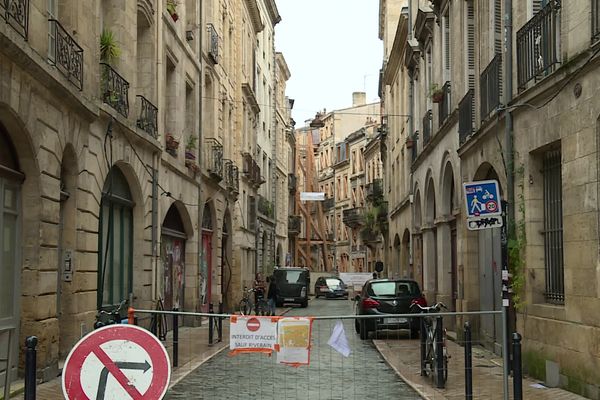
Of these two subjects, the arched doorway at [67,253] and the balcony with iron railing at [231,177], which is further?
the balcony with iron railing at [231,177]

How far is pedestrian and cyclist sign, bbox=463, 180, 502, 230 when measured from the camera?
9.15 metres

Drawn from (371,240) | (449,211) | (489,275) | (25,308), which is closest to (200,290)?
(449,211)

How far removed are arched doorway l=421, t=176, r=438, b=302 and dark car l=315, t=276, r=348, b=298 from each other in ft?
83.6

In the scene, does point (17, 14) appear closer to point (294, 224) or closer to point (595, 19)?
point (595, 19)

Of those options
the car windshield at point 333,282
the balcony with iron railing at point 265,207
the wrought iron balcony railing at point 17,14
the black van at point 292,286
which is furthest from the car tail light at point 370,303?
the car windshield at point 333,282

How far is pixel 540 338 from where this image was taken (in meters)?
11.9

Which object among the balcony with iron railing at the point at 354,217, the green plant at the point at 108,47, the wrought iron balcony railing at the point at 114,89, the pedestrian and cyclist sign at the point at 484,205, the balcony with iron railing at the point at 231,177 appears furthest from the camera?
the balcony with iron railing at the point at 354,217

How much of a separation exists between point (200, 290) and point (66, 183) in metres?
12.4

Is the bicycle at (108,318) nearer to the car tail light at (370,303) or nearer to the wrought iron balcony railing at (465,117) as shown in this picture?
the car tail light at (370,303)

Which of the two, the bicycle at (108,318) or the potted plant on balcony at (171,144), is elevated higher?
the potted plant on balcony at (171,144)

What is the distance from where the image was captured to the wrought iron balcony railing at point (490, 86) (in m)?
14.5

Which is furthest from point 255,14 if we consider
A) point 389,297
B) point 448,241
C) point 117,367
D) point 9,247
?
point 117,367

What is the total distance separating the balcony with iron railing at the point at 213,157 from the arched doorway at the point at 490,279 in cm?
1151

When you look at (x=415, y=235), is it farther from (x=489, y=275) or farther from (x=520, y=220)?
(x=520, y=220)
